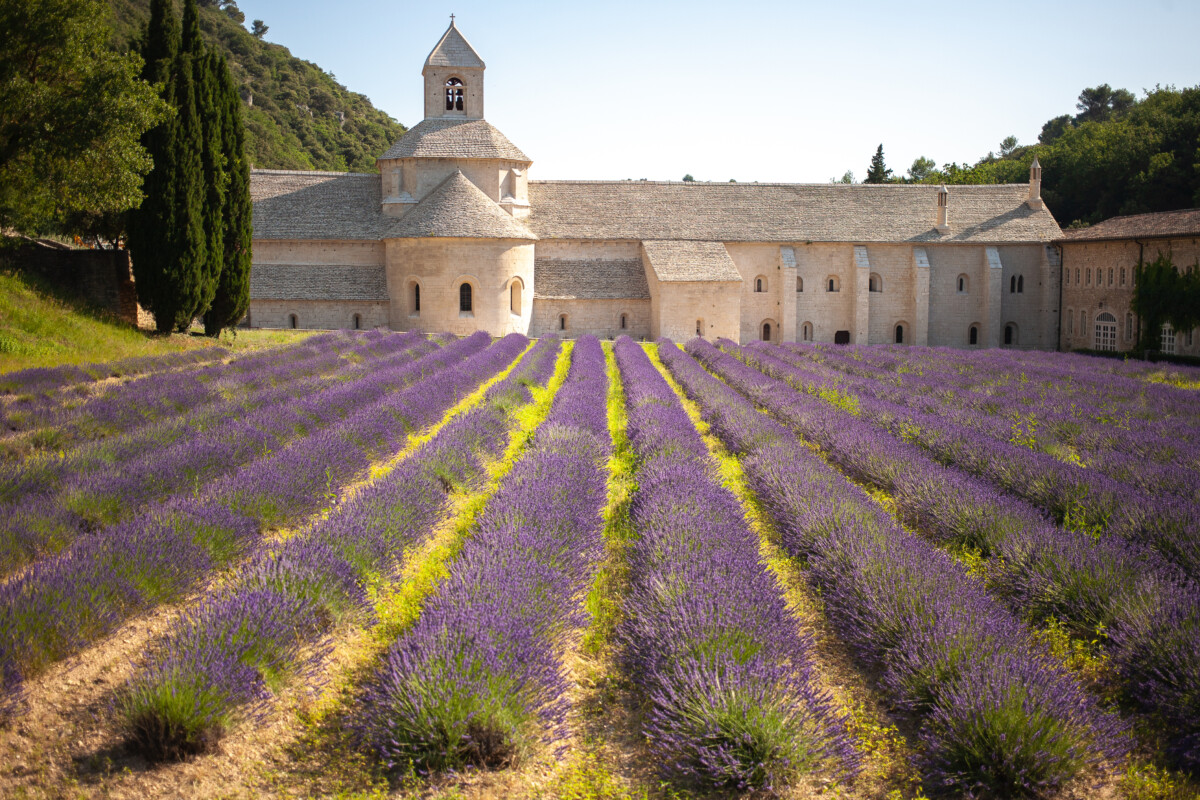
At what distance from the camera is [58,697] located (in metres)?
3.80

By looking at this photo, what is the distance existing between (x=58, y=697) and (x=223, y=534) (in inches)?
68.7

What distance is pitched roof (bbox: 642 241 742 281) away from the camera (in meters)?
31.6

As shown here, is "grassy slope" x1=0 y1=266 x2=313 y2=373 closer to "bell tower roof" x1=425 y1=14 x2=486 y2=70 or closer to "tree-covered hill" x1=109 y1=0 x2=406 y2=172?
"bell tower roof" x1=425 y1=14 x2=486 y2=70

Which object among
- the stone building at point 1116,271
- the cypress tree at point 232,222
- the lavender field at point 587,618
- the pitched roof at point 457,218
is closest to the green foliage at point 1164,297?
the stone building at point 1116,271

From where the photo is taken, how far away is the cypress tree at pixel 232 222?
21688 millimetres

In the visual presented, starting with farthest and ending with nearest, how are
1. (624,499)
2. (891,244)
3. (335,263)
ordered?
1. (891,244)
2. (335,263)
3. (624,499)

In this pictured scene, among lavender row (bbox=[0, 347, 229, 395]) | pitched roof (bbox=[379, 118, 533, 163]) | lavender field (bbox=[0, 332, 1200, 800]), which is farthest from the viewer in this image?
pitched roof (bbox=[379, 118, 533, 163])

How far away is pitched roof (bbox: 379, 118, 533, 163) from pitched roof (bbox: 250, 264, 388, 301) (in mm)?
4977

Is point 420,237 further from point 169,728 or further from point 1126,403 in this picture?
point 169,728

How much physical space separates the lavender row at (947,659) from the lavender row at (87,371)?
441 inches

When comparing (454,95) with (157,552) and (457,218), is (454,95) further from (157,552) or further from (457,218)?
(157,552)

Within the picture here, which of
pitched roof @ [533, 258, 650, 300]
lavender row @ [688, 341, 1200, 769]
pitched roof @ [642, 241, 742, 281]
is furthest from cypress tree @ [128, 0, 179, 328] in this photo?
pitched roof @ [642, 241, 742, 281]

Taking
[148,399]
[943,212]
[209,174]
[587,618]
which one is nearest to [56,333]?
[209,174]

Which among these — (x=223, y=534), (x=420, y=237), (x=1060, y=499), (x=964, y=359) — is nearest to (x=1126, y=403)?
(x=1060, y=499)
